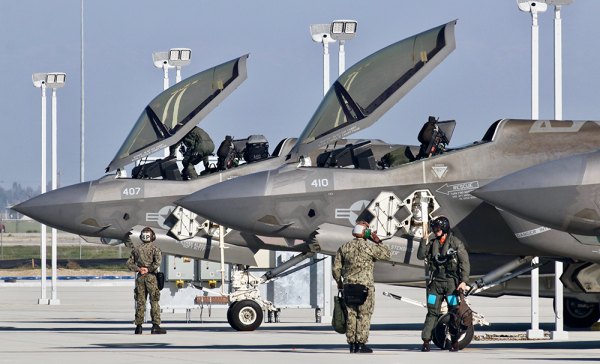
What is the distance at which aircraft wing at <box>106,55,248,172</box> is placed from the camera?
78.3 ft

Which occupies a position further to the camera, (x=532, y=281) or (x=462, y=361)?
(x=532, y=281)

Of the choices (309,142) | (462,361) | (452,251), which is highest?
(309,142)

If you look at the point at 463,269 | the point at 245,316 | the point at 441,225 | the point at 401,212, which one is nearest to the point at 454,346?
the point at 463,269

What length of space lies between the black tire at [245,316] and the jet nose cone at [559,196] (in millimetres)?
7732

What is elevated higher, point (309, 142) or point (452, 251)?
point (309, 142)

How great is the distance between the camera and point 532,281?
879 inches

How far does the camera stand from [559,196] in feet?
54.2

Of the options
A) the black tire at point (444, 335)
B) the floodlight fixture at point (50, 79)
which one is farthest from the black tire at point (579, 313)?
the floodlight fixture at point (50, 79)

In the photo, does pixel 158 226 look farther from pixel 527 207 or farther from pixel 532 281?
pixel 527 207

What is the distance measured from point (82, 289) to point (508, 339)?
78.4 ft

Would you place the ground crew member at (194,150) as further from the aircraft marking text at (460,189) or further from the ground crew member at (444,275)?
the ground crew member at (444,275)

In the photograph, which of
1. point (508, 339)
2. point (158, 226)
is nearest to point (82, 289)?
point (158, 226)

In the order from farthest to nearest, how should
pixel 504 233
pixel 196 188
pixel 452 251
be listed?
pixel 196 188 → pixel 504 233 → pixel 452 251

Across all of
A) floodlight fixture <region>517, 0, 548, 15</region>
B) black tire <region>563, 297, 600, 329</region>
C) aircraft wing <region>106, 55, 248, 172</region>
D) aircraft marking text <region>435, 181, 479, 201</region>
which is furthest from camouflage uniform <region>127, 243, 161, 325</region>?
black tire <region>563, 297, 600, 329</region>
